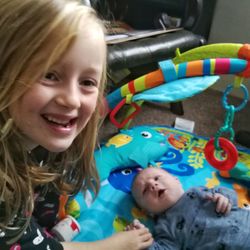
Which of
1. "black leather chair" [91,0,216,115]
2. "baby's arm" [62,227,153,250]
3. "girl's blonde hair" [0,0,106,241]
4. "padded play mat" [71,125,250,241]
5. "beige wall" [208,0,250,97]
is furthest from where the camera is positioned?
"beige wall" [208,0,250,97]

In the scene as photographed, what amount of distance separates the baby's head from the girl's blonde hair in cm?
47

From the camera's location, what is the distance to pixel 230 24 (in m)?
2.28

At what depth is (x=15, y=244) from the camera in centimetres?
71

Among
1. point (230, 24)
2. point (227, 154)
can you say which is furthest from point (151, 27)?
point (227, 154)

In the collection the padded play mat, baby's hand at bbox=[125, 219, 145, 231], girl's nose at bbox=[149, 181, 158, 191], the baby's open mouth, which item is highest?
girl's nose at bbox=[149, 181, 158, 191]

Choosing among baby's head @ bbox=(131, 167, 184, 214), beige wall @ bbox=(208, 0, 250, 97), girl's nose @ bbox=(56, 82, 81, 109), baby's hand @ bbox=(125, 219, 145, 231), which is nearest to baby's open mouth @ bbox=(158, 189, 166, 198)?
baby's head @ bbox=(131, 167, 184, 214)

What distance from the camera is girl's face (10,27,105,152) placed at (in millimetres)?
623

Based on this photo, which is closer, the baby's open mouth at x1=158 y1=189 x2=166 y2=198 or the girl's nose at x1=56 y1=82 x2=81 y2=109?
the girl's nose at x1=56 y1=82 x2=81 y2=109

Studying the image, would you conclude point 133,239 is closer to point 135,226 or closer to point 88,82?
point 135,226

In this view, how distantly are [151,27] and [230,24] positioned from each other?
51 cm

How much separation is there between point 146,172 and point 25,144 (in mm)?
528

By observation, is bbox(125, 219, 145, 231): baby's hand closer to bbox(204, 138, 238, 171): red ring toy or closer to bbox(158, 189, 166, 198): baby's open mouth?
bbox(158, 189, 166, 198): baby's open mouth

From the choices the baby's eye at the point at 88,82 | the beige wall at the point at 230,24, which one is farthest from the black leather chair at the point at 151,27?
the baby's eye at the point at 88,82

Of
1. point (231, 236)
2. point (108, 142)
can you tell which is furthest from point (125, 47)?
point (231, 236)
